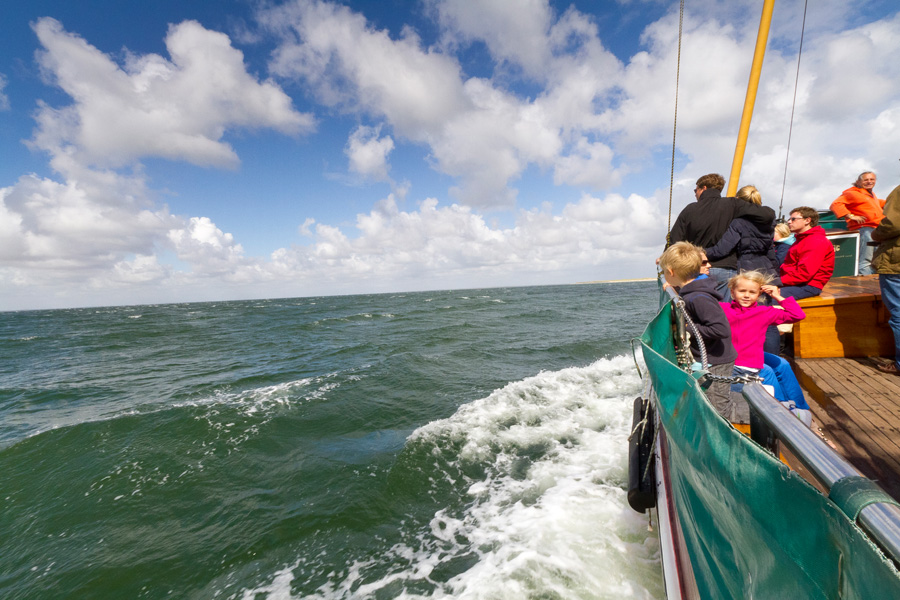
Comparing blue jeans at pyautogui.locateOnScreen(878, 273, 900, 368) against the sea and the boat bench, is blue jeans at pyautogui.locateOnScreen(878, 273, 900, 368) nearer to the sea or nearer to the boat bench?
the boat bench

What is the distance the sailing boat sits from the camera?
0.62 metres

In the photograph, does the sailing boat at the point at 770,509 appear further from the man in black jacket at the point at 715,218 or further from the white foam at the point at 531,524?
the man in black jacket at the point at 715,218

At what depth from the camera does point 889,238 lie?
3.56 metres

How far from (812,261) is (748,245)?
953 mm

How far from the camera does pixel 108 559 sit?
4.39 m

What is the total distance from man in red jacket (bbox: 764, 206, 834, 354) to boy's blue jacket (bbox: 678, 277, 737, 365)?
2.24 metres

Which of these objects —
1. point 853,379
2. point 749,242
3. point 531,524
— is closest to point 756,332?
point 749,242

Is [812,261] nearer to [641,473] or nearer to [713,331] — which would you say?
[713,331]

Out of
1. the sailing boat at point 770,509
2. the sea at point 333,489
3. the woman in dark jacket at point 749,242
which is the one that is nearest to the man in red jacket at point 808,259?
the woman in dark jacket at point 749,242

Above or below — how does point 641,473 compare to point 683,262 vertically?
below

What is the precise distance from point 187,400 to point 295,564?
8.10m

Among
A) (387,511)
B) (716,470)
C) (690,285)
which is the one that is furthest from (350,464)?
(716,470)

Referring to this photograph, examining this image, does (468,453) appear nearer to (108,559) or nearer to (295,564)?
(295,564)

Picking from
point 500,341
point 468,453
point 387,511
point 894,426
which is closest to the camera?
point 894,426
